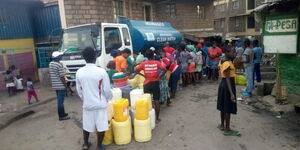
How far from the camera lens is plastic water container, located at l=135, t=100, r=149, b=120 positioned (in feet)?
13.6

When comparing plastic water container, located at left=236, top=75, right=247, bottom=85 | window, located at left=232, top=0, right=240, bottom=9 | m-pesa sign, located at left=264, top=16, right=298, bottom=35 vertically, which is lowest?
plastic water container, located at left=236, top=75, right=247, bottom=85

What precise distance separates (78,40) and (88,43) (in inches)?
18.9

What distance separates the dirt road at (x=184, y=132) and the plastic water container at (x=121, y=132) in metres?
0.11

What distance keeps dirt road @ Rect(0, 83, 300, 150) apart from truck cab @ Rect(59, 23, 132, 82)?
147 centimetres

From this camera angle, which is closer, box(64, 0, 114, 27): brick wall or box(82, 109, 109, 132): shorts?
box(82, 109, 109, 132): shorts

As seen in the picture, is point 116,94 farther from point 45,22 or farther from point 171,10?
point 171,10

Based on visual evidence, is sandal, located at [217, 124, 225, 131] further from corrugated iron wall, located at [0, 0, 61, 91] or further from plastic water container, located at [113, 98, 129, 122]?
corrugated iron wall, located at [0, 0, 61, 91]

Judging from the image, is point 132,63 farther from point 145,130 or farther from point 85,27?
point 145,130

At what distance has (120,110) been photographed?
13.3 ft

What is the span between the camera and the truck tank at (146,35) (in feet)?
29.0

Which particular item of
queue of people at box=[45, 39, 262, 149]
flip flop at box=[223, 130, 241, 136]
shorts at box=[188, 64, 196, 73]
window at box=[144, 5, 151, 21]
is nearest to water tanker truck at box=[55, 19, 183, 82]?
queue of people at box=[45, 39, 262, 149]

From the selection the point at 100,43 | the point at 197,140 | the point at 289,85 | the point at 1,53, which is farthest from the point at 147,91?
the point at 1,53

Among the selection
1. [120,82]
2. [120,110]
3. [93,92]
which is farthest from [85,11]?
[93,92]

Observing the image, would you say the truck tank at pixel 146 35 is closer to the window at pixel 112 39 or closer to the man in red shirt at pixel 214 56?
the window at pixel 112 39
